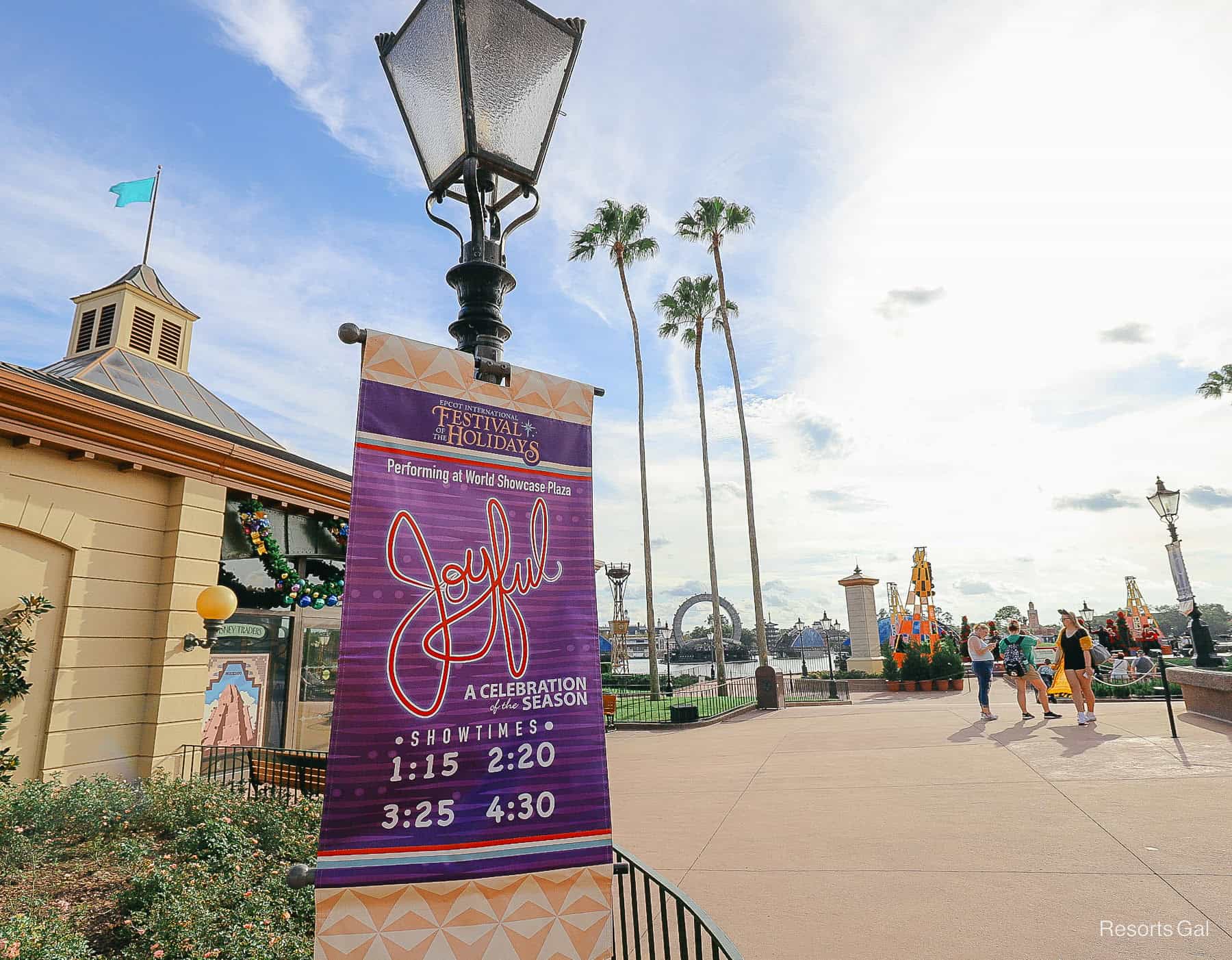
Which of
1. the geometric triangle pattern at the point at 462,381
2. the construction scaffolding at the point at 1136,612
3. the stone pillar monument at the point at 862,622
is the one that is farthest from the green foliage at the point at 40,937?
the construction scaffolding at the point at 1136,612

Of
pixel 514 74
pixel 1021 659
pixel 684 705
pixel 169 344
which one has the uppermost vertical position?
pixel 169 344

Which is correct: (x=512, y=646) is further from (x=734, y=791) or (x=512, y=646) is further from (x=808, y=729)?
(x=808, y=729)

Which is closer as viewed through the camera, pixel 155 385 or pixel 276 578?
pixel 276 578

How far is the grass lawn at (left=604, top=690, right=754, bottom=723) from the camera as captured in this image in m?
17.6

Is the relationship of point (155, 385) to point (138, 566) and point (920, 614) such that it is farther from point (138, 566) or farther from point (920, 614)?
point (920, 614)

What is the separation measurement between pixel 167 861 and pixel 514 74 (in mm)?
6593

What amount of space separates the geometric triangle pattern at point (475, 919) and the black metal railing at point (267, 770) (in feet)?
21.8

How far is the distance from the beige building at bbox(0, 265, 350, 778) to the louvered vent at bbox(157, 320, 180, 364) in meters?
1.61

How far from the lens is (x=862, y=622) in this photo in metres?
28.2

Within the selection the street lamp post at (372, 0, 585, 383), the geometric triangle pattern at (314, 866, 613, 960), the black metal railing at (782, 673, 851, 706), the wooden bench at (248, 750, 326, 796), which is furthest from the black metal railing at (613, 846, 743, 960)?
the black metal railing at (782, 673, 851, 706)

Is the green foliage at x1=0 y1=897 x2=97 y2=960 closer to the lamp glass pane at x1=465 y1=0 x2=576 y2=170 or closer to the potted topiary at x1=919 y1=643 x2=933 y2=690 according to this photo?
the lamp glass pane at x1=465 y1=0 x2=576 y2=170

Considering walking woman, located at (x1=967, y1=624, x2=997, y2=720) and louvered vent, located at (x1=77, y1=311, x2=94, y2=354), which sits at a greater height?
louvered vent, located at (x1=77, y1=311, x2=94, y2=354)

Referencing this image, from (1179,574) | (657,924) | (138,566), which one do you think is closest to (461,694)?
(657,924)

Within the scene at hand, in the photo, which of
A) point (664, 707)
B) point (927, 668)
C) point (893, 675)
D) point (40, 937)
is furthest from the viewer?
point (893, 675)
